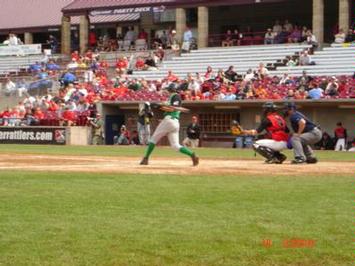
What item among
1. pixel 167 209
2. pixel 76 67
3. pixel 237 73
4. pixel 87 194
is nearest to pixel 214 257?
pixel 167 209

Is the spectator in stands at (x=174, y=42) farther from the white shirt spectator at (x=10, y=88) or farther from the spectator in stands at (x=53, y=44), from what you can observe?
the spectator in stands at (x=53, y=44)

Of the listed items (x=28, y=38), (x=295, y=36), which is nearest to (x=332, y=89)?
(x=295, y=36)

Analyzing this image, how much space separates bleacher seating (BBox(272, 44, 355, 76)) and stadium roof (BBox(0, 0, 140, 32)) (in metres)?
18.5

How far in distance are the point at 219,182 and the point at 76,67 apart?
29737 millimetres

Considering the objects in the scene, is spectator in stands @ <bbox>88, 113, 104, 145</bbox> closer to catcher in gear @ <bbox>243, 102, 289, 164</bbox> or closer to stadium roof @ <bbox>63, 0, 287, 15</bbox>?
stadium roof @ <bbox>63, 0, 287, 15</bbox>

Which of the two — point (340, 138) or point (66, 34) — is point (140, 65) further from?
point (340, 138)

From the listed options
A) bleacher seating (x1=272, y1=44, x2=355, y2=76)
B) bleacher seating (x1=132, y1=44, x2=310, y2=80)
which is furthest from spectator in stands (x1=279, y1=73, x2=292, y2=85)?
bleacher seating (x1=132, y1=44, x2=310, y2=80)

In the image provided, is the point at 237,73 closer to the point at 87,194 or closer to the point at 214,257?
the point at 87,194

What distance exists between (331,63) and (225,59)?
242 inches

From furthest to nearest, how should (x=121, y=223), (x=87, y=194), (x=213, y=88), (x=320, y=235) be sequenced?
1. (x=213, y=88)
2. (x=87, y=194)
3. (x=121, y=223)
4. (x=320, y=235)

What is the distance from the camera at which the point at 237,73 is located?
115 feet

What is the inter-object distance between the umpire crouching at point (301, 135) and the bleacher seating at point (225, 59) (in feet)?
60.2

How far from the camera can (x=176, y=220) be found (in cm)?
845
